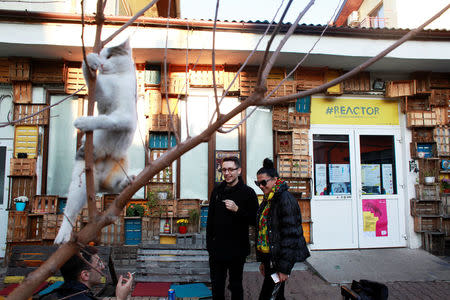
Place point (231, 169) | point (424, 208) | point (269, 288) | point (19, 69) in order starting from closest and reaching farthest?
point (269, 288), point (231, 169), point (19, 69), point (424, 208)

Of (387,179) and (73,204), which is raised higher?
(387,179)

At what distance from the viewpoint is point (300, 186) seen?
22.5ft

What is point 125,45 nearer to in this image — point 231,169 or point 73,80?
point 231,169

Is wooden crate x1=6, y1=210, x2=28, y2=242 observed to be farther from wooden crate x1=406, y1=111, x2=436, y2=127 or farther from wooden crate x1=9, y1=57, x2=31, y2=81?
wooden crate x1=406, y1=111, x2=436, y2=127

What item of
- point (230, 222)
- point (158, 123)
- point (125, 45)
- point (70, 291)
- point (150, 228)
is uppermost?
point (158, 123)

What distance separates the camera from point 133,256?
6.27 meters

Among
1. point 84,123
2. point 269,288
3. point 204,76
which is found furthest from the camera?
point 204,76

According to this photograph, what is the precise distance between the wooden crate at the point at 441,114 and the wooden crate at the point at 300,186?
3.46m

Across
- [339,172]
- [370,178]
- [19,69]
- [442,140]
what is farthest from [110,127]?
[442,140]

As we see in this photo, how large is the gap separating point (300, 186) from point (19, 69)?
21.3 ft

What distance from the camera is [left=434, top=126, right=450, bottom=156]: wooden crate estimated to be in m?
7.18

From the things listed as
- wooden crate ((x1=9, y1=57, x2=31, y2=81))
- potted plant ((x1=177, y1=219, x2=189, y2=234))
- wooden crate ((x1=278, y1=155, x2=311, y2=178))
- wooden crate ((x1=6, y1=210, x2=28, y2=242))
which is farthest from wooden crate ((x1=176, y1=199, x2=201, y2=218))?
wooden crate ((x1=9, y1=57, x2=31, y2=81))

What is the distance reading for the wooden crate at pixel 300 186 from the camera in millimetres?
6812

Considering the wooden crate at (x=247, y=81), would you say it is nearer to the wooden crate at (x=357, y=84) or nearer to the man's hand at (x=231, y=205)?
the wooden crate at (x=357, y=84)
